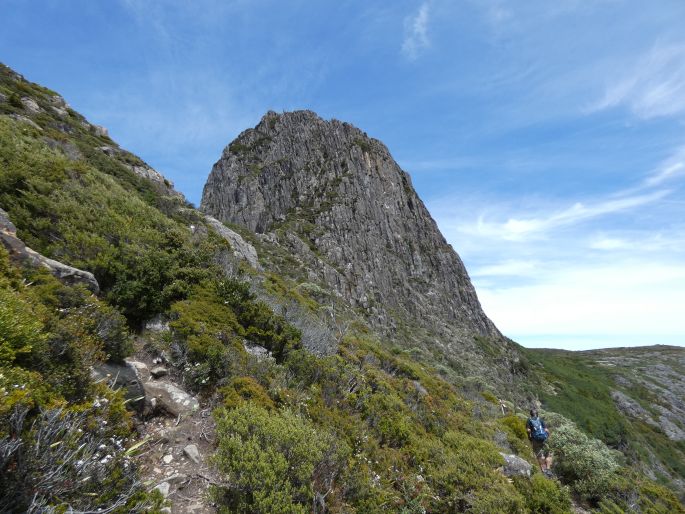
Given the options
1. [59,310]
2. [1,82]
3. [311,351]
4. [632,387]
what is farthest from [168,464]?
[632,387]

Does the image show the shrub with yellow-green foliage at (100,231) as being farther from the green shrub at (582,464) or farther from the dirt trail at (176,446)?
the green shrub at (582,464)

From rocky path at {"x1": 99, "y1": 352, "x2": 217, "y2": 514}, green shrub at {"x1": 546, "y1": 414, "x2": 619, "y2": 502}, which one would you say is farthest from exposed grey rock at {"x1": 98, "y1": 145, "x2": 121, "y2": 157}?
green shrub at {"x1": 546, "y1": 414, "x2": 619, "y2": 502}

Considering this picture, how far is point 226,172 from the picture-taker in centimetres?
8081

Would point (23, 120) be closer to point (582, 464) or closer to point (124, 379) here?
point (124, 379)

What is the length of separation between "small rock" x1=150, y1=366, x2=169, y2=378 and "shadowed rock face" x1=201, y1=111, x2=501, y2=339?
145 ft

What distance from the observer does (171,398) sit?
6477mm

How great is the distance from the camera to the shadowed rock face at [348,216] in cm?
6059

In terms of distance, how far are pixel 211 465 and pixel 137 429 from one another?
4.59ft

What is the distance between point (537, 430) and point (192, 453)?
11.1 metres

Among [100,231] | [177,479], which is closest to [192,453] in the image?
[177,479]

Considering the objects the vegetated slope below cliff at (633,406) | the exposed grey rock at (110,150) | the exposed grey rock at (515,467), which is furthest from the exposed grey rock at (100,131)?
the vegetated slope below cliff at (633,406)

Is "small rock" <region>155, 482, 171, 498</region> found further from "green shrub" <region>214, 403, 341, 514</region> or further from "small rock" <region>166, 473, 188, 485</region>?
"green shrub" <region>214, 403, 341, 514</region>

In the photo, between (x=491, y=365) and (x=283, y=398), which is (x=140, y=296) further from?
(x=491, y=365)

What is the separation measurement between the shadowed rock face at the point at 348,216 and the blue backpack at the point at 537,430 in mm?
39951
